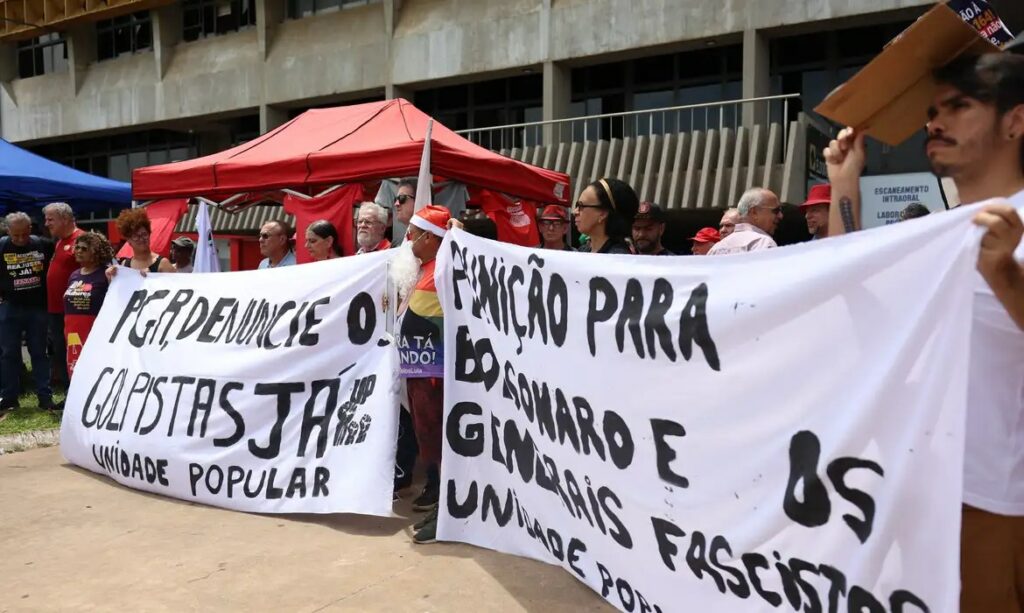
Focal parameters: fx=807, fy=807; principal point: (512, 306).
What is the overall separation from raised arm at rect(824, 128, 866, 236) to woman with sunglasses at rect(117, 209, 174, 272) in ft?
18.2

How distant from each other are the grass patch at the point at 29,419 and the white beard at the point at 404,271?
Result: 14.2 feet

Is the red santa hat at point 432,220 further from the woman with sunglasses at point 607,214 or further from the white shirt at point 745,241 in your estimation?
the white shirt at point 745,241

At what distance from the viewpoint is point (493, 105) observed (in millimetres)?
20656

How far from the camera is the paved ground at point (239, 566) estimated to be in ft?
10.8

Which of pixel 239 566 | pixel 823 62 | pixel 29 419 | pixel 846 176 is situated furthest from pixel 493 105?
pixel 846 176

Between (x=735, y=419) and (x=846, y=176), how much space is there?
0.75m

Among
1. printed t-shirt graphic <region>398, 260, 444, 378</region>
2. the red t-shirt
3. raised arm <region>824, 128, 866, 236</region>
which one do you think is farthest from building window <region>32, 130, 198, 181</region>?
raised arm <region>824, 128, 866, 236</region>

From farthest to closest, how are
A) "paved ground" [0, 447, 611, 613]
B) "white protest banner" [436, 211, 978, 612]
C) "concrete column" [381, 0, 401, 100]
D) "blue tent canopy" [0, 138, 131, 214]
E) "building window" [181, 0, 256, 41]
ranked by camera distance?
"building window" [181, 0, 256, 41] < "concrete column" [381, 0, 401, 100] < "blue tent canopy" [0, 138, 131, 214] < "paved ground" [0, 447, 611, 613] < "white protest banner" [436, 211, 978, 612]

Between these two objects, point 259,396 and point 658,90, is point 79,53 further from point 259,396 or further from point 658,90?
point 259,396

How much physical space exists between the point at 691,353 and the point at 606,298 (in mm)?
527

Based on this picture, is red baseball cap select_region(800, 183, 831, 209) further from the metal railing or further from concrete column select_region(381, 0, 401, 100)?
concrete column select_region(381, 0, 401, 100)

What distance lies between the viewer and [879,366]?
6.41 ft

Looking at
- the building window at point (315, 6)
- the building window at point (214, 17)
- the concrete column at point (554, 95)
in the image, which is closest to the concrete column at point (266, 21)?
the building window at point (315, 6)

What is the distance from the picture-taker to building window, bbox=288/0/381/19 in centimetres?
2080
